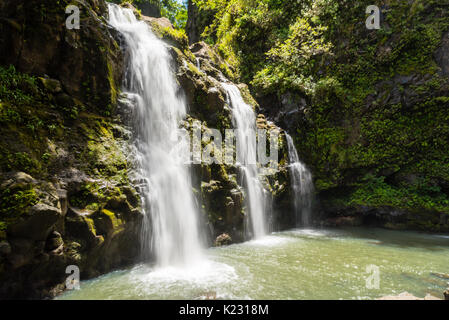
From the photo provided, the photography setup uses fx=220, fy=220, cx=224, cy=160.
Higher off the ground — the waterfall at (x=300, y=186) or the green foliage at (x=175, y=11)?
the green foliage at (x=175, y=11)

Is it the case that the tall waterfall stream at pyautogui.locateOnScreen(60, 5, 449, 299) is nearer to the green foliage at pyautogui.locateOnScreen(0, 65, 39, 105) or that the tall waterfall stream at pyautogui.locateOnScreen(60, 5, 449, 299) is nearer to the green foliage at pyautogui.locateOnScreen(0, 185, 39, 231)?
the green foliage at pyautogui.locateOnScreen(0, 185, 39, 231)

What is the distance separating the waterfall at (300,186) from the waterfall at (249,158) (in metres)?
2.29

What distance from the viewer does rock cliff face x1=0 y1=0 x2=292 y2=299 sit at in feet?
10.6

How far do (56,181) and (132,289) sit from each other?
7.55ft

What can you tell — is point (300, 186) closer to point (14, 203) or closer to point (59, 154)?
point (59, 154)

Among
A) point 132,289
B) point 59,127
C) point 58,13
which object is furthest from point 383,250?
point 58,13

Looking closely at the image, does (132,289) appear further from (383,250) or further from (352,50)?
(352,50)

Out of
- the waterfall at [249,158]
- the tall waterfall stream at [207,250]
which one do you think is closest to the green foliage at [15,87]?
the tall waterfall stream at [207,250]

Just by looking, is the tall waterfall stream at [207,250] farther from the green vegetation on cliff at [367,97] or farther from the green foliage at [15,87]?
the green vegetation on cliff at [367,97]

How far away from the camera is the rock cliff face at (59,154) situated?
3.24m

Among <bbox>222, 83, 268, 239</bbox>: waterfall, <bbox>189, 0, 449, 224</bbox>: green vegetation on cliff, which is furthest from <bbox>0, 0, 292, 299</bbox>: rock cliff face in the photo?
<bbox>189, 0, 449, 224</bbox>: green vegetation on cliff

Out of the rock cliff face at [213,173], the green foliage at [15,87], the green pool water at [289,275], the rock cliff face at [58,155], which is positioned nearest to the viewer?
the rock cliff face at [58,155]

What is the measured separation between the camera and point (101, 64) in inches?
203

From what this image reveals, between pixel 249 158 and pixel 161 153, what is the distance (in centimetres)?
409
